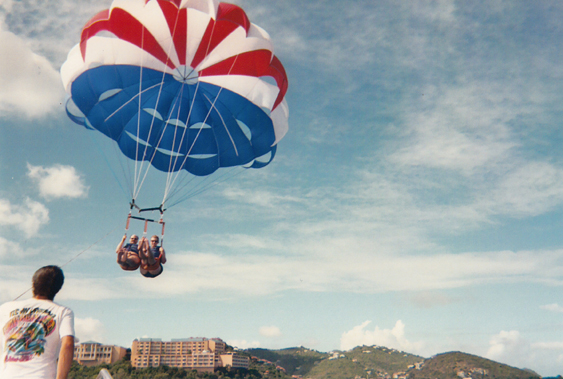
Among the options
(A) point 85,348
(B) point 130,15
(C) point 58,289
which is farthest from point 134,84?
(A) point 85,348

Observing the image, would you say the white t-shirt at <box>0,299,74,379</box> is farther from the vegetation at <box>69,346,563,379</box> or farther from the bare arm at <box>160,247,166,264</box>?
the vegetation at <box>69,346,563,379</box>

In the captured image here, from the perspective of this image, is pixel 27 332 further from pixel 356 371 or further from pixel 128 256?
pixel 356 371

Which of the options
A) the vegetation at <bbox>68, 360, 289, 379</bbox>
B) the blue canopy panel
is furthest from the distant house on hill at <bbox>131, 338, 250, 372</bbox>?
the blue canopy panel

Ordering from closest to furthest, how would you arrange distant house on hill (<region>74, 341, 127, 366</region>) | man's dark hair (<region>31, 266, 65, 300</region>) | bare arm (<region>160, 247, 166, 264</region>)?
1. man's dark hair (<region>31, 266, 65, 300</region>)
2. bare arm (<region>160, 247, 166, 264</region>)
3. distant house on hill (<region>74, 341, 127, 366</region>)

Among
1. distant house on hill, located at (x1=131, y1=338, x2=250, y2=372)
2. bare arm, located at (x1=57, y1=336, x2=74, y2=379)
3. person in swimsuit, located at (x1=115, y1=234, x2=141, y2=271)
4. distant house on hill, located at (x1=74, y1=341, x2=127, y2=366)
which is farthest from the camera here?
distant house on hill, located at (x1=131, y1=338, x2=250, y2=372)

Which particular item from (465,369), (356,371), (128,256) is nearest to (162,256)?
(128,256)

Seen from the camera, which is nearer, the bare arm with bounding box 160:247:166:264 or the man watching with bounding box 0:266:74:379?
the man watching with bounding box 0:266:74:379
